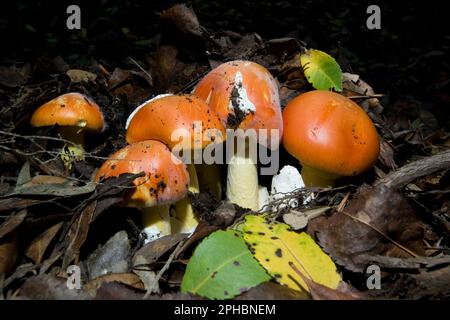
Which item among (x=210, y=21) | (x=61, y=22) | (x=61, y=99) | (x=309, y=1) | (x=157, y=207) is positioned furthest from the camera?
(x=309, y=1)

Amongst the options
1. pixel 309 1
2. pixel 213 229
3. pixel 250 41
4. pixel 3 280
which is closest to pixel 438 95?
pixel 250 41

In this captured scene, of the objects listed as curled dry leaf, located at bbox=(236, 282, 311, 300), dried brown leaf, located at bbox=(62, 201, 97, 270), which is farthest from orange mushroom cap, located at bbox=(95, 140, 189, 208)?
curled dry leaf, located at bbox=(236, 282, 311, 300)

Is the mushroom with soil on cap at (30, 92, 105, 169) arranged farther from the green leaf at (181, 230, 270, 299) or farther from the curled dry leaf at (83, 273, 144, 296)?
the green leaf at (181, 230, 270, 299)

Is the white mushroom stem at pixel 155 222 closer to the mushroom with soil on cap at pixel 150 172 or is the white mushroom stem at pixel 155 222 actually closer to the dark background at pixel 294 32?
the mushroom with soil on cap at pixel 150 172

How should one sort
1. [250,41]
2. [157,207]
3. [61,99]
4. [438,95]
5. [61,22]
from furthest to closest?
[61,22] → [438,95] → [250,41] → [61,99] → [157,207]

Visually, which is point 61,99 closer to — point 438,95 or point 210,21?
point 438,95

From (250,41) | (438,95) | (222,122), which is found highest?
(250,41)
